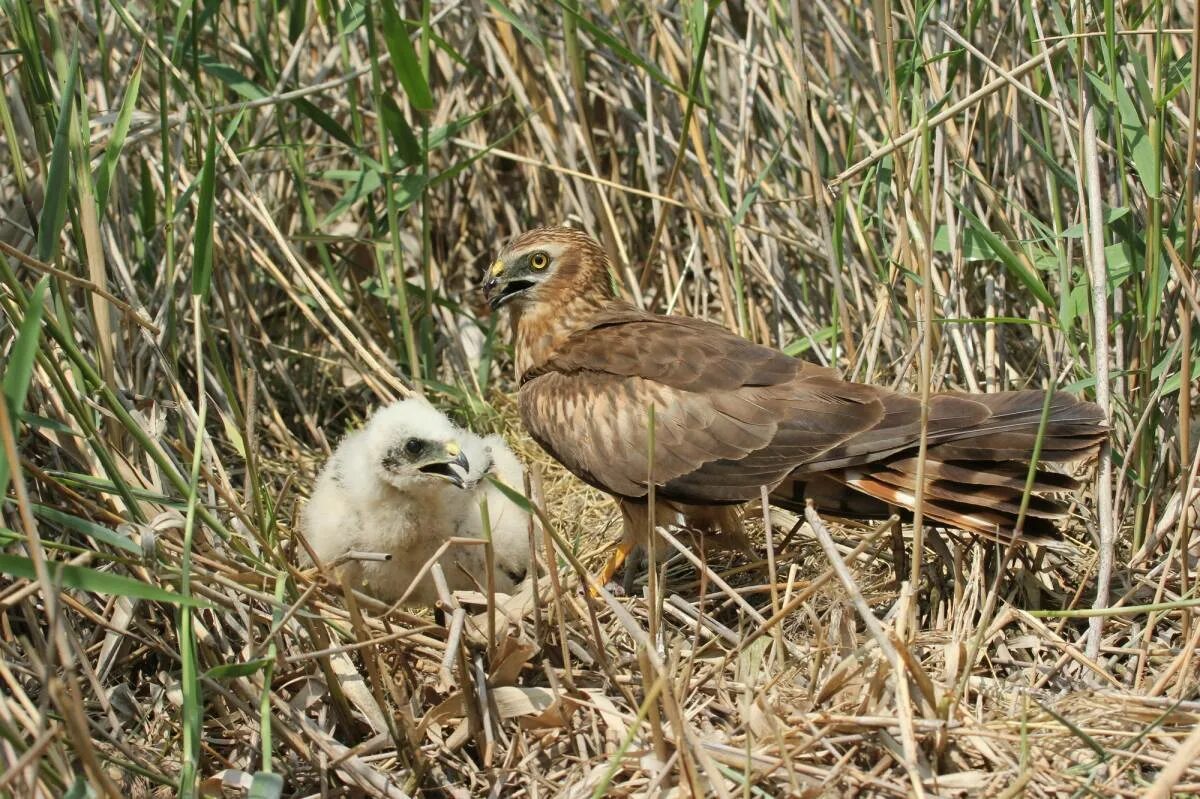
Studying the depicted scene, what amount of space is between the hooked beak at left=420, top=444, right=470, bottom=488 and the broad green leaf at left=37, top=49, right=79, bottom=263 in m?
1.06

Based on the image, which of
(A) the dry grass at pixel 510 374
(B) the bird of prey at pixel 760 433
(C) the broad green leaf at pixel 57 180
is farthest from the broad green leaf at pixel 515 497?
(C) the broad green leaf at pixel 57 180

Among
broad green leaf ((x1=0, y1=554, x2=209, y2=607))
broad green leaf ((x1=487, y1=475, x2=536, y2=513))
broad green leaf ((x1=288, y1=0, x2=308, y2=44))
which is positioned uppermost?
broad green leaf ((x1=288, y1=0, x2=308, y2=44))

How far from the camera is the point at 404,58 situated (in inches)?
143

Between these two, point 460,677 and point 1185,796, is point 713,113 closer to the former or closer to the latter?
point 460,677

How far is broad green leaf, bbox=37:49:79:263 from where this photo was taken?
258 cm

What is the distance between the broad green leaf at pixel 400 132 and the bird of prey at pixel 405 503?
99cm

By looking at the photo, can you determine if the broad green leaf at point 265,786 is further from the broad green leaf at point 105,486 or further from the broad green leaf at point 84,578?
the broad green leaf at point 105,486

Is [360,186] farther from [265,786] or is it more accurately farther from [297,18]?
[265,786]


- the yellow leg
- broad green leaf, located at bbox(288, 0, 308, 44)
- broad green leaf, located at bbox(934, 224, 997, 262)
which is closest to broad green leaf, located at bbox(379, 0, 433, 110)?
broad green leaf, located at bbox(288, 0, 308, 44)

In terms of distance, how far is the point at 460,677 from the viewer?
2.69 metres

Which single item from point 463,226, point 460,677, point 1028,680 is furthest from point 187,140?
point 1028,680

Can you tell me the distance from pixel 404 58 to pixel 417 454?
1.15 m

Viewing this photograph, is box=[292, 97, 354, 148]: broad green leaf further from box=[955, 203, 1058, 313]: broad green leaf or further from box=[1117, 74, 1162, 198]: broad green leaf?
box=[1117, 74, 1162, 198]: broad green leaf

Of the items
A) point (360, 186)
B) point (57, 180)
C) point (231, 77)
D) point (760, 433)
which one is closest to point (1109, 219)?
point (760, 433)
